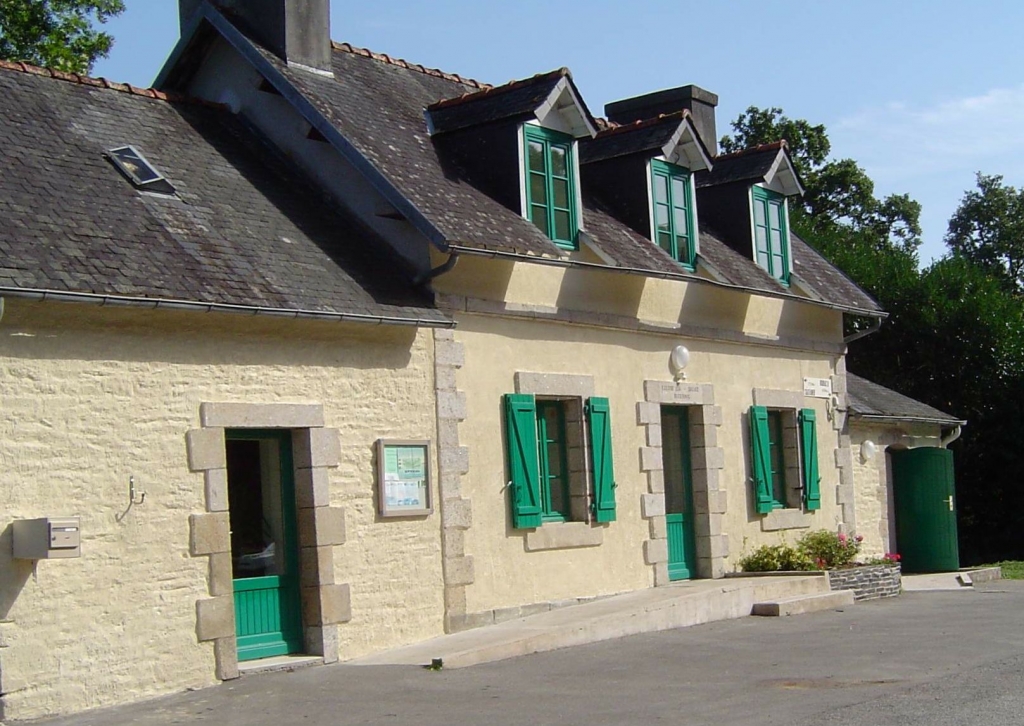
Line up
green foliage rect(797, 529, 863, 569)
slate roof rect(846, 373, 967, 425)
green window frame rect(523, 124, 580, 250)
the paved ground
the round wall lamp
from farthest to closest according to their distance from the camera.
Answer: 1. slate roof rect(846, 373, 967, 425)
2. green foliage rect(797, 529, 863, 569)
3. the round wall lamp
4. green window frame rect(523, 124, 580, 250)
5. the paved ground

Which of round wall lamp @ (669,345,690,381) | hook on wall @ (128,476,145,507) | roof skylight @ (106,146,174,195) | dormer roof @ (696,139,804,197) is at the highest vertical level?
dormer roof @ (696,139,804,197)

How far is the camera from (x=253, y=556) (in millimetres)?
10820


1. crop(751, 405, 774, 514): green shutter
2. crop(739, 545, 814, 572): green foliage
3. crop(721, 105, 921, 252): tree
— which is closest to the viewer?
crop(739, 545, 814, 572): green foliage

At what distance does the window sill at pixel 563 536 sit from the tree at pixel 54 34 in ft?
31.0

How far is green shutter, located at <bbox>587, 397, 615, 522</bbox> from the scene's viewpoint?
44.6 ft

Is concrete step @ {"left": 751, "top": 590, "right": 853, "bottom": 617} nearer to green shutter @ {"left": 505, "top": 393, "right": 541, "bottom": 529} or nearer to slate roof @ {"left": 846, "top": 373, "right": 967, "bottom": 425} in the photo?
green shutter @ {"left": 505, "top": 393, "right": 541, "bottom": 529}

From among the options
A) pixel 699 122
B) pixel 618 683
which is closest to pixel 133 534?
pixel 618 683

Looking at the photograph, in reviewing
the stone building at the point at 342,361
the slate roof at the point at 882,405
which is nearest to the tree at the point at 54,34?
the stone building at the point at 342,361

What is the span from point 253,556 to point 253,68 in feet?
16.8

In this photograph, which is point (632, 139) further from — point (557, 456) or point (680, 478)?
point (557, 456)

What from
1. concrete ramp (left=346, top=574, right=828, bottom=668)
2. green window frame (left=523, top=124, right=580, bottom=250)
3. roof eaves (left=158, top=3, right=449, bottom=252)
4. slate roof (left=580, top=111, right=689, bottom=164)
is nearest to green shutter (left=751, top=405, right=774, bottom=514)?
concrete ramp (left=346, top=574, right=828, bottom=668)

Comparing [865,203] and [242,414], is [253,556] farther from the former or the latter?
[865,203]

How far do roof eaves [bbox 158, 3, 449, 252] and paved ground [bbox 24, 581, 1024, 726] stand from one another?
12.0 feet

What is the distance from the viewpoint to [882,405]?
1978 centimetres
